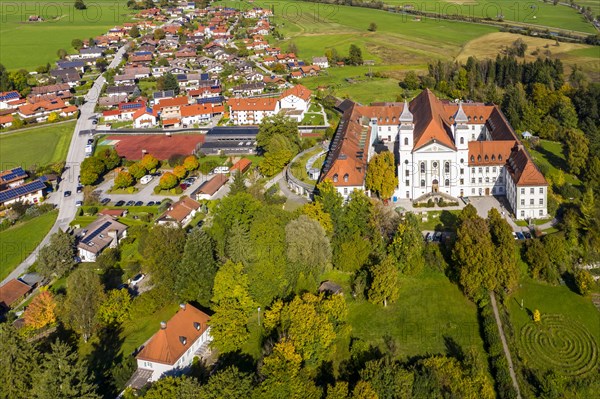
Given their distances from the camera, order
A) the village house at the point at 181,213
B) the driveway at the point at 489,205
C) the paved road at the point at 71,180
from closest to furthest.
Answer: the driveway at the point at 489,205
the paved road at the point at 71,180
the village house at the point at 181,213

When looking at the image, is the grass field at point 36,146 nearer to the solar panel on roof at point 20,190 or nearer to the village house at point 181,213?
the solar panel on roof at point 20,190

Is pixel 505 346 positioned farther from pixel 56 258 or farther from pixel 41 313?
pixel 56 258

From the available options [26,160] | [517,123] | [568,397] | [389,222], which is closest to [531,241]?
[389,222]

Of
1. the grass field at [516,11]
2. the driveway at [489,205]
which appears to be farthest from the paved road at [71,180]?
the grass field at [516,11]

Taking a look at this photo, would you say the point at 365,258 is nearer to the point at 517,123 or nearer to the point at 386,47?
the point at 517,123

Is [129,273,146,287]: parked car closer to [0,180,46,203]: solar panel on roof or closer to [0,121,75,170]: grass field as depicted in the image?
[0,180,46,203]: solar panel on roof

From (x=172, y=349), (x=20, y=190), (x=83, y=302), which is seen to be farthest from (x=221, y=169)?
(x=172, y=349)
